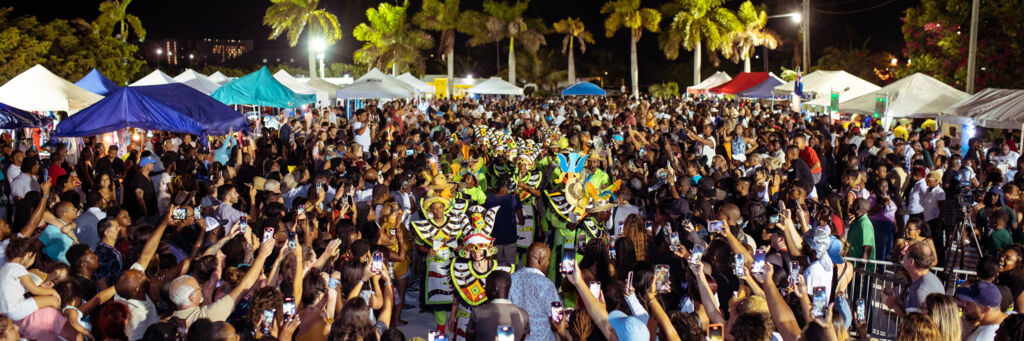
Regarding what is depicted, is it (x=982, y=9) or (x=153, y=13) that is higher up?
(x=153, y=13)

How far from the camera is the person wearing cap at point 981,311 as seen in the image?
4598mm

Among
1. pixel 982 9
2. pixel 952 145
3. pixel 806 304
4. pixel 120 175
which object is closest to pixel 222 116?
pixel 120 175

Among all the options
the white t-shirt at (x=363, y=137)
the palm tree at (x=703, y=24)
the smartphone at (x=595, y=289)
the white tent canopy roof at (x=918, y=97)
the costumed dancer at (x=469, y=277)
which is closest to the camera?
the smartphone at (x=595, y=289)

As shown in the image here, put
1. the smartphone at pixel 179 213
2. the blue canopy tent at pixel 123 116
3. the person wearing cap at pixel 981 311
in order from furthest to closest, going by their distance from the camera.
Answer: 1. the blue canopy tent at pixel 123 116
2. the smartphone at pixel 179 213
3. the person wearing cap at pixel 981 311

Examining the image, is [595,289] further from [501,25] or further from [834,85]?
[501,25]

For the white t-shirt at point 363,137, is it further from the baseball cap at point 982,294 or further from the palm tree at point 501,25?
the palm tree at point 501,25

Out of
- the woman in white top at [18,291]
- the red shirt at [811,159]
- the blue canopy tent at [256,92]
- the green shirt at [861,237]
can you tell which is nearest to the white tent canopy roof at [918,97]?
the red shirt at [811,159]

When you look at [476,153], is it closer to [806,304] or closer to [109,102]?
[109,102]

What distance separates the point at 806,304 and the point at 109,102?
30.9 feet

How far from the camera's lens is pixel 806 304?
172 inches

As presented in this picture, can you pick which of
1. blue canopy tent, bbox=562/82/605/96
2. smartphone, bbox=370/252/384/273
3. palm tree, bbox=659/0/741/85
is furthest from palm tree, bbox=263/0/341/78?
smartphone, bbox=370/252/384/273

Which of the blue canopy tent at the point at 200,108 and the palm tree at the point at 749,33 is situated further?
the palm tree at the point at 749,33

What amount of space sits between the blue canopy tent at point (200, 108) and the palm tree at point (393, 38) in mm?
35544

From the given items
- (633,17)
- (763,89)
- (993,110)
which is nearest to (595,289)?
(993,110)
